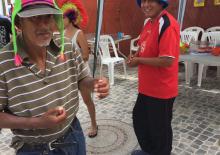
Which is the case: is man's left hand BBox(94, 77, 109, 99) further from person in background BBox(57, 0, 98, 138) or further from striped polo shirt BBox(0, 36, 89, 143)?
person in background BBox(57, 0, 98, 138)

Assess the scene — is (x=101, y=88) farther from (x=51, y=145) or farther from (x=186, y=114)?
(x=186, y=114)

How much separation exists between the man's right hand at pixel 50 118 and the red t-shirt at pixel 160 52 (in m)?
1.26

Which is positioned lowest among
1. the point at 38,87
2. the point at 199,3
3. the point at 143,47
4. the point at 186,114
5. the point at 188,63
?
the point at 186,114

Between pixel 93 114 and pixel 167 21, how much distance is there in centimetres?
160

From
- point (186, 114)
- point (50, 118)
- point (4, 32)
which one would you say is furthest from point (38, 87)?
point (186, 114)

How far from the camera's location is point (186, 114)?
4.02 meters

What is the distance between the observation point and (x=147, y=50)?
2330mm

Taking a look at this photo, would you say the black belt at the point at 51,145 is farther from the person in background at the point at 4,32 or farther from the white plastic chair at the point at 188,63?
the white plastic chair at the point at 188,63

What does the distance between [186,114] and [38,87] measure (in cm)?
318

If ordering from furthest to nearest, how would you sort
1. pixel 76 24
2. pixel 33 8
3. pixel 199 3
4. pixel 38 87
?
pixel 199 3, pixel 76 24, pixel 38 87, pixel 33 8

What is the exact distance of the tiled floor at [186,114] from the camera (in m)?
3.15

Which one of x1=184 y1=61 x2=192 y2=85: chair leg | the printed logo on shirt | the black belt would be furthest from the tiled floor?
the black belt

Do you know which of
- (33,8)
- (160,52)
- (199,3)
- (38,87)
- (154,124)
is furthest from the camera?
(199,3)

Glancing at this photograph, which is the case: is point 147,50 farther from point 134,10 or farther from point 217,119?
point 134,10
